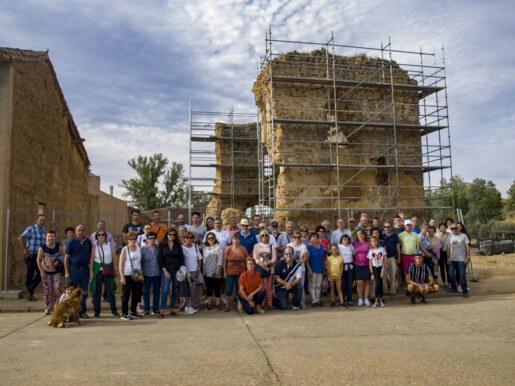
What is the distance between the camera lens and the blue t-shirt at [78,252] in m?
7.10

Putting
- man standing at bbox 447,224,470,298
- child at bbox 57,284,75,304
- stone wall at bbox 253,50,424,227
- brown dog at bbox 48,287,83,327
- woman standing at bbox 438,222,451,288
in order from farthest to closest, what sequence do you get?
stone wall at bbox 253,50,424,227
woman standing at bbox 438,222,451,288
man standing at bbox 447,224,470,298
child at bbox 57,284,75,304
brown dog at bbox 48,287,83,327

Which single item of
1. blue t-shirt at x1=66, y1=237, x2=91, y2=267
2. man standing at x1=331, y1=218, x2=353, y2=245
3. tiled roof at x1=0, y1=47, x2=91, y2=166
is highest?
tiled roof at x1=0, y1=47, x2=91, y2=166

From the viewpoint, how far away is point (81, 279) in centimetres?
724

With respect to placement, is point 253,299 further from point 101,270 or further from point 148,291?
point 101,270

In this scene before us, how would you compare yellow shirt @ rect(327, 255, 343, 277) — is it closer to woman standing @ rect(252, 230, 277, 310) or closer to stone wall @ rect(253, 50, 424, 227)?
woman standing @ rect(252, 230, 277, 310)

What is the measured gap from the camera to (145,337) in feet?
18.5

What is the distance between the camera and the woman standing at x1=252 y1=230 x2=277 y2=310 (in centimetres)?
769

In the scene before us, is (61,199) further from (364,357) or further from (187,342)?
(364,357)

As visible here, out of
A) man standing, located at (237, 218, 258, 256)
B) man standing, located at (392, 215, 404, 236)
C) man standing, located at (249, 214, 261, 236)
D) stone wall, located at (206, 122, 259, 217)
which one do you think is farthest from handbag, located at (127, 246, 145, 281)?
stone wall, located at (206, 122, 259, 217)

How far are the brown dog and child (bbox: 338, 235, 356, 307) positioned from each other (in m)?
4.99

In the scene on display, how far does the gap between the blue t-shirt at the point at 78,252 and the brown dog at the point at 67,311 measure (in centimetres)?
58

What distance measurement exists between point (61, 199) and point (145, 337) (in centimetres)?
866

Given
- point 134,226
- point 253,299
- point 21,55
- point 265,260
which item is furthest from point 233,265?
point 21,55

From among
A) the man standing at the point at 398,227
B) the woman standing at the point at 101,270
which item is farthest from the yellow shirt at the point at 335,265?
the woman standing at the point at 101,270
